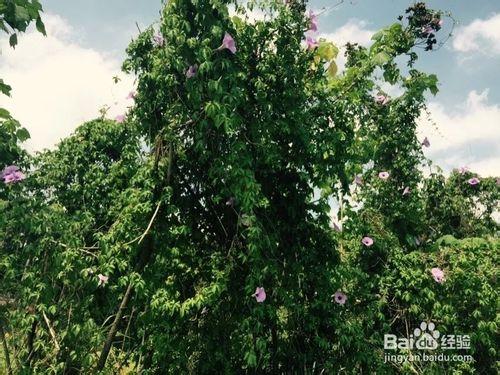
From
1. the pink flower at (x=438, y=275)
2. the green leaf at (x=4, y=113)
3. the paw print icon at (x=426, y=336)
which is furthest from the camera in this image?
the paw print icon at (x=426, y=336)

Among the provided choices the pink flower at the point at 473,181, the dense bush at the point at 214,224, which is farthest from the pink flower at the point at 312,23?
the pink flower at the point at 473,181

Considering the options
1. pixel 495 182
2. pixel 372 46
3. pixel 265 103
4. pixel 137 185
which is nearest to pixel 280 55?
pixel 265 103

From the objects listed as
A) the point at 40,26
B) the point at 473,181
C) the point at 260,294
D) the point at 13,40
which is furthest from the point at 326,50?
the point at 473,181

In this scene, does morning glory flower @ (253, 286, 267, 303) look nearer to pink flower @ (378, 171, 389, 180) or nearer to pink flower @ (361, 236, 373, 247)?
pink flower @ (361, 236, 373, 247)

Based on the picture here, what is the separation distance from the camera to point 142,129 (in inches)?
168

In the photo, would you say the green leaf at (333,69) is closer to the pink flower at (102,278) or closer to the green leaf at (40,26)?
the pink flower at (102,278)

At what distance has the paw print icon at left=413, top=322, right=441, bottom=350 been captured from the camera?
5.74m

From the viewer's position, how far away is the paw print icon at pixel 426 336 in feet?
18.8

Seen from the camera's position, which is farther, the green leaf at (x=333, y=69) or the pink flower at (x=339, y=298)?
the green leaf at (x=333, y=69)

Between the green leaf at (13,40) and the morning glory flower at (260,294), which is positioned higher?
the green leaf at (13,40)

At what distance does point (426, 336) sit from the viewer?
5773 mm

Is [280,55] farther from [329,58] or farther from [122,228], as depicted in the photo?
[122,228]

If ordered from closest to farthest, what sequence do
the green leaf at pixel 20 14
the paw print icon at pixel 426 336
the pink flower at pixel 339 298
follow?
the green leaf at pixel 20 14, the pink flower at pixel 339 298, the paw print icon at pixel 426 336

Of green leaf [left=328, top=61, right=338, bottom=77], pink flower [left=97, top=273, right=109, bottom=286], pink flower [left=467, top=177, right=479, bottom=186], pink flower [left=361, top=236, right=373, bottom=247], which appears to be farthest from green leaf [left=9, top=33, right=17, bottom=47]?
pink flower [left=467, top=177, right=479, bottom=186]
